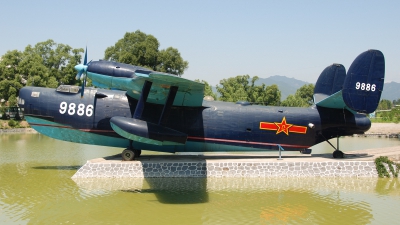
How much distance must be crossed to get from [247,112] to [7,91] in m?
42.6

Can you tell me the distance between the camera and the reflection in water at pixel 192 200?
9.57 m

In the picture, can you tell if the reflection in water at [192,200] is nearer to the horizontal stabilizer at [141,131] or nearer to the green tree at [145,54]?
the horizontal stabilizer at [141,131]

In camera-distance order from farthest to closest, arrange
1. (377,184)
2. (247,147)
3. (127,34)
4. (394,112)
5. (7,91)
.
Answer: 1. (127,34)
2. (394,112)
3. (7,91)
4. (247,147)
5. (377,184)

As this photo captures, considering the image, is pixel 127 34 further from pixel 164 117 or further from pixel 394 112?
pixel 164 117

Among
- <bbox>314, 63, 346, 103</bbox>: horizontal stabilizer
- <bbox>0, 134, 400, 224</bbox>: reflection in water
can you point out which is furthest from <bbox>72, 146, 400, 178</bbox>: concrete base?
<bbox>314, 63, 346, 103</bbox>: horizontal stabilizer

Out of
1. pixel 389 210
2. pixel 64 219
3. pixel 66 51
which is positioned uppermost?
pixel 66 51

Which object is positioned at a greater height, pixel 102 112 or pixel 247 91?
pixel 247 91

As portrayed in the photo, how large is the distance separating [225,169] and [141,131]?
3.72m

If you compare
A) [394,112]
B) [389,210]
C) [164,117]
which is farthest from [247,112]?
[394,112]

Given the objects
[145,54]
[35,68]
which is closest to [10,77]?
[35,68]

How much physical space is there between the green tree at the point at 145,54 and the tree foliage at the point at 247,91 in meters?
9.27

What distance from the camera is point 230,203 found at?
10.9 m

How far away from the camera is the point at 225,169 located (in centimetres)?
1441

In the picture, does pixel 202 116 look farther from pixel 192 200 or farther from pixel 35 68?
pixel 35 68
